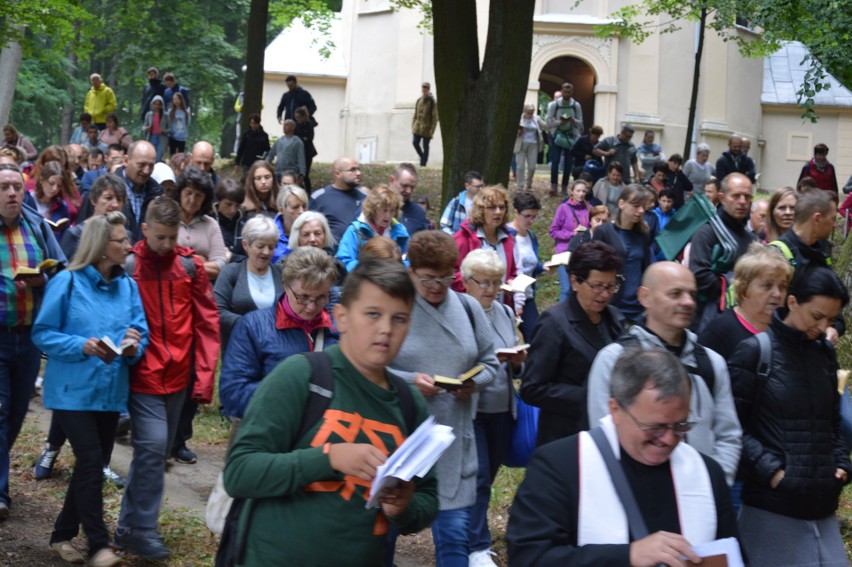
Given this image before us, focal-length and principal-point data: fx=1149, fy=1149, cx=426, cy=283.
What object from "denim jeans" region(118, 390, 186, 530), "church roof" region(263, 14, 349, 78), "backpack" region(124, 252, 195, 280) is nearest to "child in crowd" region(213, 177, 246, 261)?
"backpack" region(124, 252, 195, 280)

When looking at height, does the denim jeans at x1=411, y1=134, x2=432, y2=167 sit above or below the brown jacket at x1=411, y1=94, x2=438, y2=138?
below

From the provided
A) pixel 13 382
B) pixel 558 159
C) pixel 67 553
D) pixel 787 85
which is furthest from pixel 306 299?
pixel 787 85

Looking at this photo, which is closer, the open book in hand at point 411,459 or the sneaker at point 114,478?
the open book in hand at point 411,459

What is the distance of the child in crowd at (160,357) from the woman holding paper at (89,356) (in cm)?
19

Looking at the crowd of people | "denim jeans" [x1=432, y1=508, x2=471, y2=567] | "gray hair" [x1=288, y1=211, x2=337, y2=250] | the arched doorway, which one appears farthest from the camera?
the arched doorway

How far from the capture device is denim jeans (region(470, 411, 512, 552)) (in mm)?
6703

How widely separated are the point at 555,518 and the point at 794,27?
1277 cm

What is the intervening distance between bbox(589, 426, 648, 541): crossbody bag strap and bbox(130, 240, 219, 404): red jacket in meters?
3.80

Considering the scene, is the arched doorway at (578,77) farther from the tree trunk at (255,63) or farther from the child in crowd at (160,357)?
the child in crowd at (160,357)

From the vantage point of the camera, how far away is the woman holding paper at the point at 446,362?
580cm

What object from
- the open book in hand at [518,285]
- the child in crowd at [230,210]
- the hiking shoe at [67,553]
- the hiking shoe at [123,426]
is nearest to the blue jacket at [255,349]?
the hiking shoe at [67,553]

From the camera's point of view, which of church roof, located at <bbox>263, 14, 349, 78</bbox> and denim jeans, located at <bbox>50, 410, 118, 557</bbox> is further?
church roof, located at <bbox>263, 14, 349, 78</bbox>

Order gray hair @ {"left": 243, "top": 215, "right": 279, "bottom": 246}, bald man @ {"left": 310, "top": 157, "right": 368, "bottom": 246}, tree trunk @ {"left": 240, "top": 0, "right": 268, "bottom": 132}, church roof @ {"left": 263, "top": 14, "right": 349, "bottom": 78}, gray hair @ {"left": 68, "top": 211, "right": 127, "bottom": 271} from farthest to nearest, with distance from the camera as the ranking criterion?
church roof @ {"left": 263, "top": 14, "right": 349, "bottom": 78}
tree trunk @ {"left": 240, "top": 0, "right": 268, "bottom": 132}
bald man @ {"left": 310, "top": 157, "right": 368, "bottom": 246}
gray hair @ {"left": 243, "top": 215, "right": 279, "bottom": 246}
gray hair @ {"left": 68, "top": 211, "right": 127, "bottom": 271}

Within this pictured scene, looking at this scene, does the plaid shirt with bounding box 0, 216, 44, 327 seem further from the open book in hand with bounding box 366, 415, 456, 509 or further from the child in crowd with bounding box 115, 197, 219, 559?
the open book in hand with bounding box 366, 415, 456, 509
